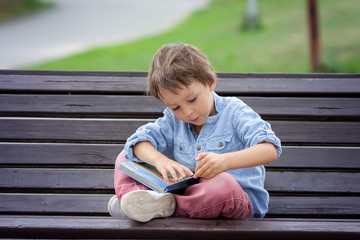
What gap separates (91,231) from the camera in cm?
167

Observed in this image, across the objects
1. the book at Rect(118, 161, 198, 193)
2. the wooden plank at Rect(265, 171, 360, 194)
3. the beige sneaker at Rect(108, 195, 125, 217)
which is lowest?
the wooden plank at Rect(265, 171, 360, 194)

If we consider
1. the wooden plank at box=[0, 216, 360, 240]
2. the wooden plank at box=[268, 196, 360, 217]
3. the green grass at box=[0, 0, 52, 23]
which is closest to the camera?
the wooden plank at box=[0, 216, 360, 240]

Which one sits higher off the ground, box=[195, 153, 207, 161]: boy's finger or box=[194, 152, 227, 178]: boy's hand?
box=[195, 153, 207, 161]: boy's finger

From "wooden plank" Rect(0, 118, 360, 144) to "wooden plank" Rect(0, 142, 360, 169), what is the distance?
0.15 ft

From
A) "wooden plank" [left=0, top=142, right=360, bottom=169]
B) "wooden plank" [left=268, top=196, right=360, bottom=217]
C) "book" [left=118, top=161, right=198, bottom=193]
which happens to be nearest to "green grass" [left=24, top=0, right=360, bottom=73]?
"wooden plank" [left=0, top=142, right=360, bottom=169]

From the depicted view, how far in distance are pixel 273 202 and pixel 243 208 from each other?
702 mm

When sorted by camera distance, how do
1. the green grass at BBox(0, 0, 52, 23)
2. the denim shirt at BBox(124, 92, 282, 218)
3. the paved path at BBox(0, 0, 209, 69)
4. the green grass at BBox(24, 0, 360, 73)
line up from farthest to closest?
the green grass at BBox(0, 0, 52, 23)
the paved path at BBox(0, 0, 209, 69)
the green grass at BBox(24, 0, 360, 73)
the denim shirt at BBox(124, 92, 282, 218)

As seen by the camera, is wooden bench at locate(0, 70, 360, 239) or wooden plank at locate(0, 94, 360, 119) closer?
wooden bench at locate(0, 70, 360, 239)

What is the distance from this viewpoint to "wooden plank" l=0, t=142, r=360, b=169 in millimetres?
2539

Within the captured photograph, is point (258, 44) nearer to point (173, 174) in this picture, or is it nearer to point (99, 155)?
point (99, 155)

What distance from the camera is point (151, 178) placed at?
1884mm

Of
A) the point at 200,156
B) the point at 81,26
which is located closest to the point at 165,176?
the point at 200,156

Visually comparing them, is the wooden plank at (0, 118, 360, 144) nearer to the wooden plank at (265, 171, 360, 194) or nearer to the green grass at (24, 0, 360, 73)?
the wooden plank at (265, 171, 360, 194)

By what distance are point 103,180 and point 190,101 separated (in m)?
0.89
